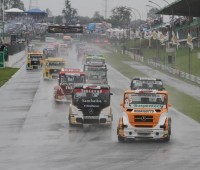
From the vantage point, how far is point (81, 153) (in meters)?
25.1

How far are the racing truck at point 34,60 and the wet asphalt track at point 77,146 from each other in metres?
47.0

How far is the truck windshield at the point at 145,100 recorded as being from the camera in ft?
92.2

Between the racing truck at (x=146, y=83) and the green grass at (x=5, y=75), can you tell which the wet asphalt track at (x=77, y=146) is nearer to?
the racing truck at (x=146, y=83)

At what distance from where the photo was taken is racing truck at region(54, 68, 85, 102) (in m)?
45.6

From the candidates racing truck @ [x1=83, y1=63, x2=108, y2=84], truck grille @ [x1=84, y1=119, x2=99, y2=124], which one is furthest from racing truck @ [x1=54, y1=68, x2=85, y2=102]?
racing truck @ [x1=83, y1=63, x2=108, y2=84]

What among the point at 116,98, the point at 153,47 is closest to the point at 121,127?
the point at 116,98

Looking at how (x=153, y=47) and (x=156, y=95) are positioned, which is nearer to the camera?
(x=156, y=95)

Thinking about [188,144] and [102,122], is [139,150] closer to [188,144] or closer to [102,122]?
[188,144]

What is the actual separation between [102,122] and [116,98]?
1687 cm

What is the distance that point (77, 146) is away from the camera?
88.2ft

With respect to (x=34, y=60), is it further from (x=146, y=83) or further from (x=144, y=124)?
(x=144, y=124)

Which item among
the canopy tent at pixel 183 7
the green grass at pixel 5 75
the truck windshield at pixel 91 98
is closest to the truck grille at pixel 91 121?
the truck windshield at pixel 91 98

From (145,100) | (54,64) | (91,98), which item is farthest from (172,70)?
(145,100)

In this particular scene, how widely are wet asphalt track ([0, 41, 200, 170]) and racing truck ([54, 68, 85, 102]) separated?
3.07 meters
